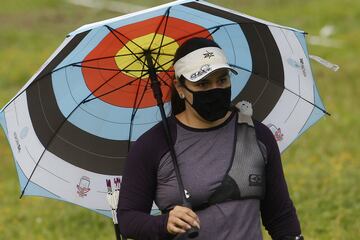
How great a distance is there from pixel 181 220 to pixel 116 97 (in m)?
1.25

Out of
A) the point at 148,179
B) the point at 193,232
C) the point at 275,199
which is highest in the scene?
the point at 148,179

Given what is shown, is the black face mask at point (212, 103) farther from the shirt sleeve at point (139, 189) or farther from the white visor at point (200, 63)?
the shirt sleeve at point (139, 189)

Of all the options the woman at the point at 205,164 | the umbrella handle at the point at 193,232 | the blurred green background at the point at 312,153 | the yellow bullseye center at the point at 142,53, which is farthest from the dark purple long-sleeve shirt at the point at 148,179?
the blurred green background at the point at 312,153

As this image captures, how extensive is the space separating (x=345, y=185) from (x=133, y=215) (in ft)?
17.7

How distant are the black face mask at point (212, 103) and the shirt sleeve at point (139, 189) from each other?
230 millimetres

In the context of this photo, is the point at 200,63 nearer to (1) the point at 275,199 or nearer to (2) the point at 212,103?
(2) the point at 212,103

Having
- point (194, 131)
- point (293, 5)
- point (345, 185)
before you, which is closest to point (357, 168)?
point (345, 185)

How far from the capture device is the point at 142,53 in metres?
4.62

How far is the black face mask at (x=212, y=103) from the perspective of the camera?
3986 millimetres

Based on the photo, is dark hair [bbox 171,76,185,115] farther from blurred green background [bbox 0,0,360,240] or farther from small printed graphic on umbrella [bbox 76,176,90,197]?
blurred green background [bbox 0,0,360,240]

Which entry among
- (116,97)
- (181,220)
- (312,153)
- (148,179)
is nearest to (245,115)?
(148,179)

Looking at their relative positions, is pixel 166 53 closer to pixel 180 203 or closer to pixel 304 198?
pixel 180 203

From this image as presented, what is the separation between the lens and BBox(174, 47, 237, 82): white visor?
398 centimetres

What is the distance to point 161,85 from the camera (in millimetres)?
4859
